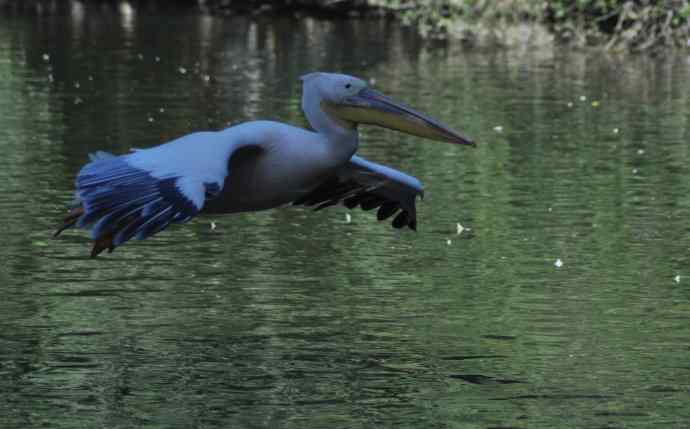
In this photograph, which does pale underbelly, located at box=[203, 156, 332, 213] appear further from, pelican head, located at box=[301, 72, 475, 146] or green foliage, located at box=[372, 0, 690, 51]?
green foliage, located at box=[372, 0, 690, 51]

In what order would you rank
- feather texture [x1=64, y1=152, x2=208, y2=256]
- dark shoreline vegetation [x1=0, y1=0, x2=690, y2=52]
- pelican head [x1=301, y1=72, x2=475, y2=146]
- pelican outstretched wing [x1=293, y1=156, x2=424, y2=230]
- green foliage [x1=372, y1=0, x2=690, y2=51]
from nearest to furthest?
1. feather texture [x1=64, y1=152, x2=208, y2=256]
2. pelican head [x1=301, y1=72, x2=475, y2=146]
3. pelican outstretched wing [x1=293, y1=156, x2=424, y2=230]
4. green foliage [x1=372, y1=0, x2=690, y2=51]
5. dark shoreline vegetation [x1=0, y1=0, x2=690, y2=52]

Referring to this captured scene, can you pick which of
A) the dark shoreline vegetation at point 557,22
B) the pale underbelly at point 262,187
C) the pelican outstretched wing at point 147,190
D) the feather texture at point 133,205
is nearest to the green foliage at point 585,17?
the dark shoreline vegetation at point 557,22

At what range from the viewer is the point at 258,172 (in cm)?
887

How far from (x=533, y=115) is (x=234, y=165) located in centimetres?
1337

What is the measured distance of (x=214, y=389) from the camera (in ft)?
27.8

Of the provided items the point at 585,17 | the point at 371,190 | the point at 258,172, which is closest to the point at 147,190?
the point at 258,172

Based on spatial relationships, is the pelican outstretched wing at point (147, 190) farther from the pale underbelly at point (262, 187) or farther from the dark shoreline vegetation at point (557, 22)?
the dark shoreline vegetation at point (557, 22)

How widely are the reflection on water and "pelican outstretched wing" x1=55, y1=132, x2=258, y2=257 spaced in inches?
30.5

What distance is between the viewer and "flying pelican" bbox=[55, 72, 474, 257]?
7.94 meters

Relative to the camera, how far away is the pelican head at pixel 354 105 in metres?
8.75

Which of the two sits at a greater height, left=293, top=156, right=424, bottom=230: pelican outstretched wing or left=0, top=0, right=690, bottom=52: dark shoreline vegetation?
left=293, top=156, right=424, bottom=230: pelican outstretched wing

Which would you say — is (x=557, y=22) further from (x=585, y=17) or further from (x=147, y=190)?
(x=147, y=190)

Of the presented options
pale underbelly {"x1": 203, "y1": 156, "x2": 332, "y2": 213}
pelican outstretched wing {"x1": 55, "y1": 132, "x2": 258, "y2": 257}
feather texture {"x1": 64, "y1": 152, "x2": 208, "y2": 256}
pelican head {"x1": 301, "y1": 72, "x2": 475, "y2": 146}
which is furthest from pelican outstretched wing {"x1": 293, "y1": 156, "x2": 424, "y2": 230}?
feather texture {"x1": 64, "y1": 152, "x2": 208, "y2": 256}

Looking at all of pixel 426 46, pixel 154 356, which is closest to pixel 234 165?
pixel 154 356
